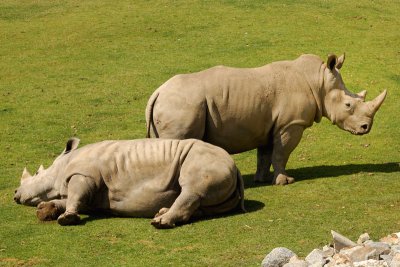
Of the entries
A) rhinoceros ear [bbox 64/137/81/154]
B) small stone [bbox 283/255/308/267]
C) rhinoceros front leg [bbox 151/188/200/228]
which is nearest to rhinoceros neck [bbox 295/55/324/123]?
rhinoceros front leg [bbox 151/188/200/228]

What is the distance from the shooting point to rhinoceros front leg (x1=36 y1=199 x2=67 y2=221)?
36.5ft

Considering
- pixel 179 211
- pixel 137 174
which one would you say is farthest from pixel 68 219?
pixel 179 211

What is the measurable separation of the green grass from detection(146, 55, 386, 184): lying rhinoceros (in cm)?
65

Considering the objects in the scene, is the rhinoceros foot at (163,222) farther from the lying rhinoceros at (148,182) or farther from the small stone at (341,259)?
the small stone at (341,259)

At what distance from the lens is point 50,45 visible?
23859 millimetres

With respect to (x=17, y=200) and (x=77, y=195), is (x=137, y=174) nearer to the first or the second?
(x=77, y=195)

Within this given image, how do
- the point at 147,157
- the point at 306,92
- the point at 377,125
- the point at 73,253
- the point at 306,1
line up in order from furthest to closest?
the point at 306,1
the point at 377,125
the point at 306,92
the point at 147,157
the point at 73,253

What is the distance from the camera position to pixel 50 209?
11.1m

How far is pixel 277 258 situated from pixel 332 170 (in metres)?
5.72

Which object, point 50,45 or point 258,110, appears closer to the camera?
point 258,110

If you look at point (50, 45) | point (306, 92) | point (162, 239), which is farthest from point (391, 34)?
point (162, 239)

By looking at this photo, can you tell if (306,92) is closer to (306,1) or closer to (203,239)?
(203,239)

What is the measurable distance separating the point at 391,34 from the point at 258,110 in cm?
1218

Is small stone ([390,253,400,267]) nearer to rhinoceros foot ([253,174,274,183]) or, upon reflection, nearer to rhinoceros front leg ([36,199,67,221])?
rhinoceros front leg ([36,199,67,221])
